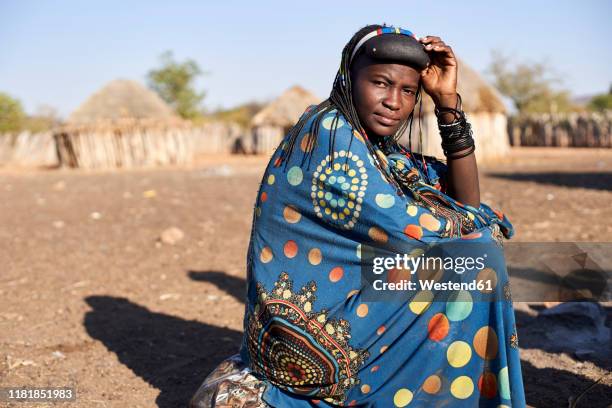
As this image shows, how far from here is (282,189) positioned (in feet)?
7.57

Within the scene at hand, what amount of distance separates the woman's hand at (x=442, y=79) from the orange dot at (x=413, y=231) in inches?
24.2

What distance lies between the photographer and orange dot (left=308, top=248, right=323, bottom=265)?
2250mm

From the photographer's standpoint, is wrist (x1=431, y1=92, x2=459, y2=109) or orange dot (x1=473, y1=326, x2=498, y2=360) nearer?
orange dot (x1=473, y1=326, x2=498, y2=360)

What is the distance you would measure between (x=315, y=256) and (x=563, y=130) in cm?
2440

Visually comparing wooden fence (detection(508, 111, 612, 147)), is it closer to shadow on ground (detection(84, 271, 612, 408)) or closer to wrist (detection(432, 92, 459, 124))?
shadow on ground (detection(84, 271, 612, 408))

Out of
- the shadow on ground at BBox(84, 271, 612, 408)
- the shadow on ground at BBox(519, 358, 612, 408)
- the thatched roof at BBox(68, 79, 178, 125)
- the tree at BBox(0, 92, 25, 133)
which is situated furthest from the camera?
the tree at BBox(0, 92, 25, 133)

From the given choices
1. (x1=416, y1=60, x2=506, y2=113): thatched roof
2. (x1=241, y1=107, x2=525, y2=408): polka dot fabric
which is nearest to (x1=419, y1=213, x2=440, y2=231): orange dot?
(x1=241, y1=107, x2=525, y2=408): polka dot fabric

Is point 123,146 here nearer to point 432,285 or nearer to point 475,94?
point 475,94

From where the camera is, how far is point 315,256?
226 cm

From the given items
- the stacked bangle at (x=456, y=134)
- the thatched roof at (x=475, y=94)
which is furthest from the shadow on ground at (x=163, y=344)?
the thatched roof at (x=475, y=94)

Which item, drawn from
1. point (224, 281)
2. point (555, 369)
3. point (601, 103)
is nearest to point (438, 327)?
point (555, 369)

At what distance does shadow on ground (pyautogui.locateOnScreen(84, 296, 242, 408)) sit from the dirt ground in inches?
0.4

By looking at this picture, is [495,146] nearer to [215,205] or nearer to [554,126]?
[554,126]

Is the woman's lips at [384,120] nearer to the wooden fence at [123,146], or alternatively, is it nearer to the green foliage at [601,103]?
the wooden fence at [123,146]
